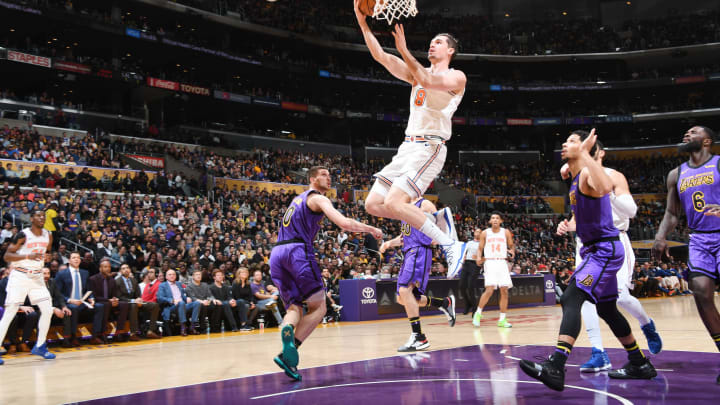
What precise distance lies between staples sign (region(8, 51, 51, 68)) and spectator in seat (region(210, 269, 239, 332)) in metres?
19.2

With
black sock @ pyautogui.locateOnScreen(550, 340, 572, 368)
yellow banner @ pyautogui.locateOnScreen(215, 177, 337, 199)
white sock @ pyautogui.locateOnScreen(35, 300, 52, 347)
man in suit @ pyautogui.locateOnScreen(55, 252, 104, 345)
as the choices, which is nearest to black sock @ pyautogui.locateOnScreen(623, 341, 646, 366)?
black sock @ pyautogui.locateOnScreen(550, 340, 572, 368)

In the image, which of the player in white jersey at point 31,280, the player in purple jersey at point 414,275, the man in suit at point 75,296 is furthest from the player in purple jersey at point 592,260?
the man in suit at point 75,296

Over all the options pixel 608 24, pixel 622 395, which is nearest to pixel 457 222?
pixel 622 395

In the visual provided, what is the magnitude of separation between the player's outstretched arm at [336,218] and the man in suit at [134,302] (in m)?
6.55

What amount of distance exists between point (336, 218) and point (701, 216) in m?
3.21

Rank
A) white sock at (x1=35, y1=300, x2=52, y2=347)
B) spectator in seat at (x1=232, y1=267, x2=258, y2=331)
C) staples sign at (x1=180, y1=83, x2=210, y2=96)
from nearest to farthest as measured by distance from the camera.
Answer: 1. white sock at (x1=35, y1=300, x2=52, y2=347)
2. spectator in seat at (x1=232, y1=267, x2=258, y2=331)
3. staples sign at (x1=180, y1=83, x2=210, y2=96)

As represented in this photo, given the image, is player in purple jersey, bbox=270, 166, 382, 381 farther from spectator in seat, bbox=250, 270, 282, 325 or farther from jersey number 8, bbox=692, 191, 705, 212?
spectator in seat, bbox=250, 270, 282, 325

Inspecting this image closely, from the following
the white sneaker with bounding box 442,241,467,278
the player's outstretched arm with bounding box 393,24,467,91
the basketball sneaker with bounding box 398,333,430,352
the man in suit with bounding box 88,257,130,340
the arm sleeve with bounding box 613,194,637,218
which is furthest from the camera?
the man in suit with bounding box 88,257,130,340

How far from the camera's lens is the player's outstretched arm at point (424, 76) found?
491 centimetres

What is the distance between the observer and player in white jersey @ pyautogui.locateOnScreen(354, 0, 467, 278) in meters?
5.46

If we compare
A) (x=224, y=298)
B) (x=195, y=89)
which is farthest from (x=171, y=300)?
(x=195, y=89)

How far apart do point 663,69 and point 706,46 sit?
3.73 m

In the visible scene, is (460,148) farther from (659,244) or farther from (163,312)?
(659,244)

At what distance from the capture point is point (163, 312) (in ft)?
36.2
